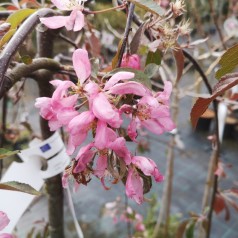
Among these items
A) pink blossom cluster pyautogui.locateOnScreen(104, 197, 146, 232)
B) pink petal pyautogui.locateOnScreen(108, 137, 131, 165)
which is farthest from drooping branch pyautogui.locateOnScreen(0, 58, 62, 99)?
pink blossom cluster pyautogui.locateOnScreen(104, 197, 146, 232)

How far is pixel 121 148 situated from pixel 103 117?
4 centimetres

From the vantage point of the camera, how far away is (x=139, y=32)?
38 centimetres

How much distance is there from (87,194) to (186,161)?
996 millimetres

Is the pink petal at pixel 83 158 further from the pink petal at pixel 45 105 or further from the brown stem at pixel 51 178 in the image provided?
the brown stem at pixel 51 178

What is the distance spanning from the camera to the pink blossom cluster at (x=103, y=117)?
272 millimetres

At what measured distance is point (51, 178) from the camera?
65 centimetres

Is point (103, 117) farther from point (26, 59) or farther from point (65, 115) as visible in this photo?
point (26, 59)

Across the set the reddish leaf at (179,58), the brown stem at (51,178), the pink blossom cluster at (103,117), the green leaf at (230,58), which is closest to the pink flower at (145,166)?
the pink blossom cluster at (103,117)

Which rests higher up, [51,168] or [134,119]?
[134,119]

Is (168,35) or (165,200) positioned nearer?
(168,35)

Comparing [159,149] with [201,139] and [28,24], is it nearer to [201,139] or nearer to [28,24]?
[201,139]

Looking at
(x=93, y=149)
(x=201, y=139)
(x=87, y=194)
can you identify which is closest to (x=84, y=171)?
(x=93, y=149)

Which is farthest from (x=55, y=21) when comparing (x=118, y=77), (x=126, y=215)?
(x=126, y=215)

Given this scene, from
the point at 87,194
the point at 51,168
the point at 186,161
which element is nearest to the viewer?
the point at 51,168
